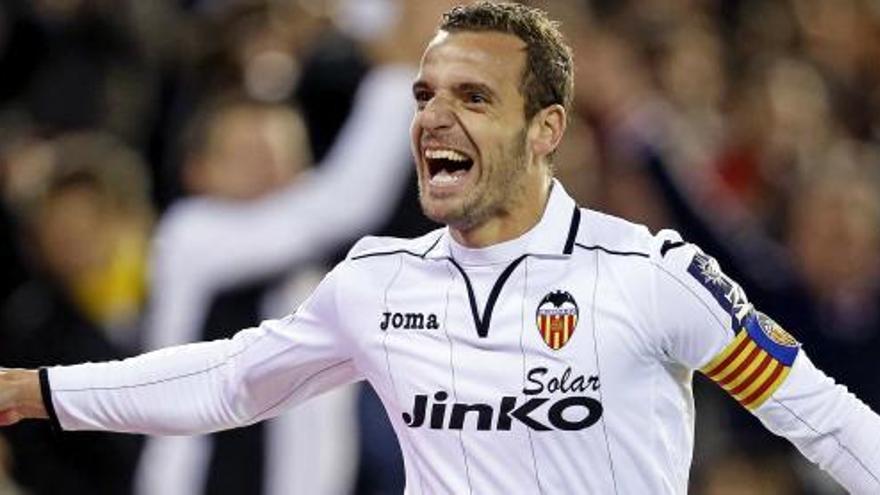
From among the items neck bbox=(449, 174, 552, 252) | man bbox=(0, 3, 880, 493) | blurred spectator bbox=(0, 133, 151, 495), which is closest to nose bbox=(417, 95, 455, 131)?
man bbox=(0, 3, 880, 493)

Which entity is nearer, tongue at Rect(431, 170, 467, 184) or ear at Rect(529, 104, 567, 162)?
tongue at Rect(431, 170, 467, 184)

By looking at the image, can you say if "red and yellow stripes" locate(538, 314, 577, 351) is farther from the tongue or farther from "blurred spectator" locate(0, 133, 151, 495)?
"blurred spectator" locate(0, 133, 151, 495)

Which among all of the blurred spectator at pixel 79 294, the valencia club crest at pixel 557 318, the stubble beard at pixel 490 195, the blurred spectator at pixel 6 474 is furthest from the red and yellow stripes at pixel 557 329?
the blurred spectator at pixel 79 294

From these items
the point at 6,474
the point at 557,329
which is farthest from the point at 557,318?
the point at 6,474

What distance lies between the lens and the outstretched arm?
5684mm

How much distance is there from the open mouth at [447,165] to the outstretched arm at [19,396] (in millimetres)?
1041

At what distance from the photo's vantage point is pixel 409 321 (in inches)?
219

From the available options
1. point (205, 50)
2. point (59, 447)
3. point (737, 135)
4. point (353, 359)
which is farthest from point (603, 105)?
point (353, 359)

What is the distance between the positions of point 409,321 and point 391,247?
0.22 meters

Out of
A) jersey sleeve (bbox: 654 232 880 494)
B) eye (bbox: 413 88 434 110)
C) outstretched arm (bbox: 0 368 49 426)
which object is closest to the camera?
jersey sleeve (bbox: 654 232 880 494)

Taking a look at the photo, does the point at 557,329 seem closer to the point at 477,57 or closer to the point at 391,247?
the point at 391,247

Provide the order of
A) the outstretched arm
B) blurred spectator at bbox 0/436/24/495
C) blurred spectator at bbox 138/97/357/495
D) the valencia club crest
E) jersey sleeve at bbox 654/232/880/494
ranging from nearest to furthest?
jersey sleeve at bbox 654/232/880/494 → the valencia club crest → the outstretched arm → blurred spectator at bbox 0/436/24/495 → blurred spectator at bbox 138/97/357/495

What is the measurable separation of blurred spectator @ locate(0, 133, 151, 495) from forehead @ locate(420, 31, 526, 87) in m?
3.57

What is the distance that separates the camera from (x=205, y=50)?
32.4 feet
